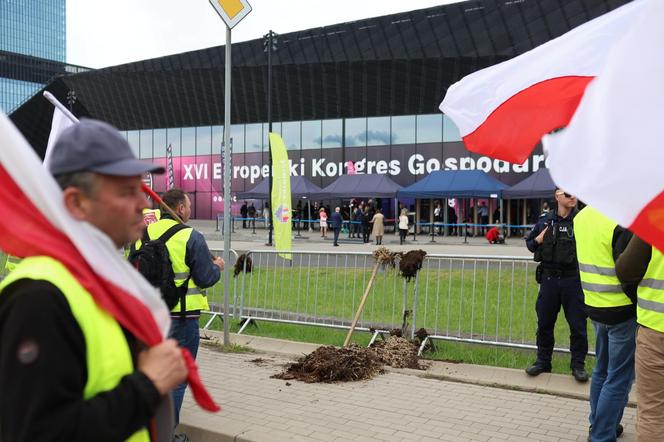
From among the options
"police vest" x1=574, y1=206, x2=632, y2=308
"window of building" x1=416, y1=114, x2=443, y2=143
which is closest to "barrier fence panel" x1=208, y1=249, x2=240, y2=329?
"police vest" x1=574, y1=206, x2=632, y2=308

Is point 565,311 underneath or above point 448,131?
underneath

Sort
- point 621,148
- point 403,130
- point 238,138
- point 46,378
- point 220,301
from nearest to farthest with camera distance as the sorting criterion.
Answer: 1. point 46,378
2. point 621,148
3. point 220,301
4. point 403,130
5. point 238,138

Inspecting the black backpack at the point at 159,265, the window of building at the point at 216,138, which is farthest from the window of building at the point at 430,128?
the black backpack at the point at 159,265

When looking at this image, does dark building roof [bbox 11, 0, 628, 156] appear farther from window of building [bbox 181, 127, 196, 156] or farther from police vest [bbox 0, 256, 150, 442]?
police vest [bbox 0, 256, 150, 442]

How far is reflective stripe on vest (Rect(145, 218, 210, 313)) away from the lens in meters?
4.41

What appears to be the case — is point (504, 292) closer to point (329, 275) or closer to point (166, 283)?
point (329, 275)

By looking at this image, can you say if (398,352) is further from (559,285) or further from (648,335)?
(648,335)

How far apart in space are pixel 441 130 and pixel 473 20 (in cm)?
666

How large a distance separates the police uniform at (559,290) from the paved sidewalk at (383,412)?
0.57m

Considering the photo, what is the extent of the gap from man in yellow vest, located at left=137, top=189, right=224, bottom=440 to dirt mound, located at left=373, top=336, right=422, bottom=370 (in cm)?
264

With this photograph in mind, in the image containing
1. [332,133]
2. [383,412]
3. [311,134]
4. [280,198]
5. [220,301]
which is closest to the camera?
[383,412]

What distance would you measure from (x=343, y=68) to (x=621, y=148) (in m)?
36.1

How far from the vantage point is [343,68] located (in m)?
37.1

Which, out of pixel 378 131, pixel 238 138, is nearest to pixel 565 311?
pixel 378 131
